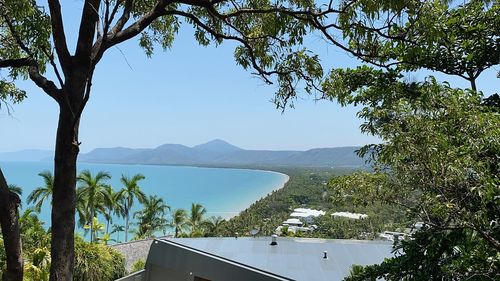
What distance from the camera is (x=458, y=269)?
3316 millimetres

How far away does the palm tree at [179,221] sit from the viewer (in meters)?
39.8

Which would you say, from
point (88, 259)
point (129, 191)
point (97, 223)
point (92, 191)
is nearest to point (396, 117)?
point (88, 259)

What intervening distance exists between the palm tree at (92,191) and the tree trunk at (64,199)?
29330 mm

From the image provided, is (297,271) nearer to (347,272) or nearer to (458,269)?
(347,272)

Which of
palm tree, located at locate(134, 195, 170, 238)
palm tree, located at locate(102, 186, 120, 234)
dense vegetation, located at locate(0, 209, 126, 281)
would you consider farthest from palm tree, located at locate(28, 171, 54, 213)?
dense vegetation, located at locate(0, 209, 126, 281)

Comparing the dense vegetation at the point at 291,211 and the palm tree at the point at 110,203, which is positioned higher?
the palm tree at the point at 110,203

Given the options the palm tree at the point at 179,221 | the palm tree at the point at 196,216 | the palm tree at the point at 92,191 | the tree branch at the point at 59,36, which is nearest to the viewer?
the tree branch at the point at 59,36

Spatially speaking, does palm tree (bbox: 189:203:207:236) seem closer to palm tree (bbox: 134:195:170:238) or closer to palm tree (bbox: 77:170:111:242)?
palm tree (bbox: 134:195:170:238)

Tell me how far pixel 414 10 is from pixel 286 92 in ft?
5.35

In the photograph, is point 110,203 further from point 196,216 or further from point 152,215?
point 196,216

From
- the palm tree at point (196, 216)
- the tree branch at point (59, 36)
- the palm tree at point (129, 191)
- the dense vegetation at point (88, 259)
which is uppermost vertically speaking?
the tree branch at point (59, 36)

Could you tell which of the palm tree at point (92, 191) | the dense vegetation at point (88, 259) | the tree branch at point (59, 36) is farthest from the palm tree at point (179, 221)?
the tree branch at point (59, 36)

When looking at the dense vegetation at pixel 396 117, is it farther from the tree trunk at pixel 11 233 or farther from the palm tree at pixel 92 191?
the palm tree at pixel 92 191

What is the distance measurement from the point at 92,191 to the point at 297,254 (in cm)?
2589
